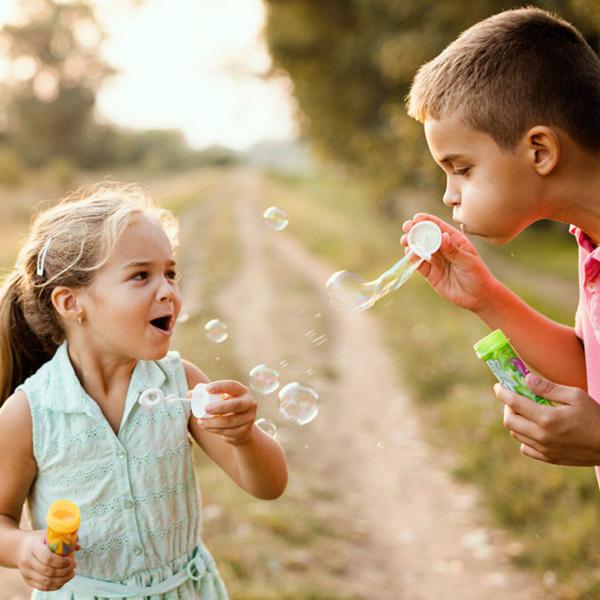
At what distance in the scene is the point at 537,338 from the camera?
208 centimetres

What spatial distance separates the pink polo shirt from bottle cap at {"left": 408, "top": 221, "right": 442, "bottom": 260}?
0.33 m

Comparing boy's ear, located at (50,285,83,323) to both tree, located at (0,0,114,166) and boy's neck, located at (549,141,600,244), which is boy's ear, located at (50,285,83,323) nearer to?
boy's neck, located at (549,141,600,244)

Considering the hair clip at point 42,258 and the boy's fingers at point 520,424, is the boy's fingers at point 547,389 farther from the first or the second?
the hair clip at point 42,258

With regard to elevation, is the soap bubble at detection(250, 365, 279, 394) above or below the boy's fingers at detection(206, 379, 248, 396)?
below

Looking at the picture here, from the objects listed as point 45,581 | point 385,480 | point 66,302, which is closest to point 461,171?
point 66,302

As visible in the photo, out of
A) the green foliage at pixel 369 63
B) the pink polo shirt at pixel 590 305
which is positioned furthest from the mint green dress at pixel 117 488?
the green foliage at pixel 369 63

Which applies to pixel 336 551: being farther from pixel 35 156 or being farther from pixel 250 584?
pixel 35 156

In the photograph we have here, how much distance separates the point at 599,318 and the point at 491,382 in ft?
13.3

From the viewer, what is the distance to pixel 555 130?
1750 mm

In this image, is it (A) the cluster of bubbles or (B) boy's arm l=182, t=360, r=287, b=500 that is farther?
(A) the cluster of bubbles

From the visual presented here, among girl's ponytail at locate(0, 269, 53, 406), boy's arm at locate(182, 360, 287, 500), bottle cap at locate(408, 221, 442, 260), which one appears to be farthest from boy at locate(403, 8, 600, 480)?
girl's ponytail at locate(0, 269, 53, 406)

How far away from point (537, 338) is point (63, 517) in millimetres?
1236

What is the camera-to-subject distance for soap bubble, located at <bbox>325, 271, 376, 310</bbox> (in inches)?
96.0

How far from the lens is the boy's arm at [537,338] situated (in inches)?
81.8
